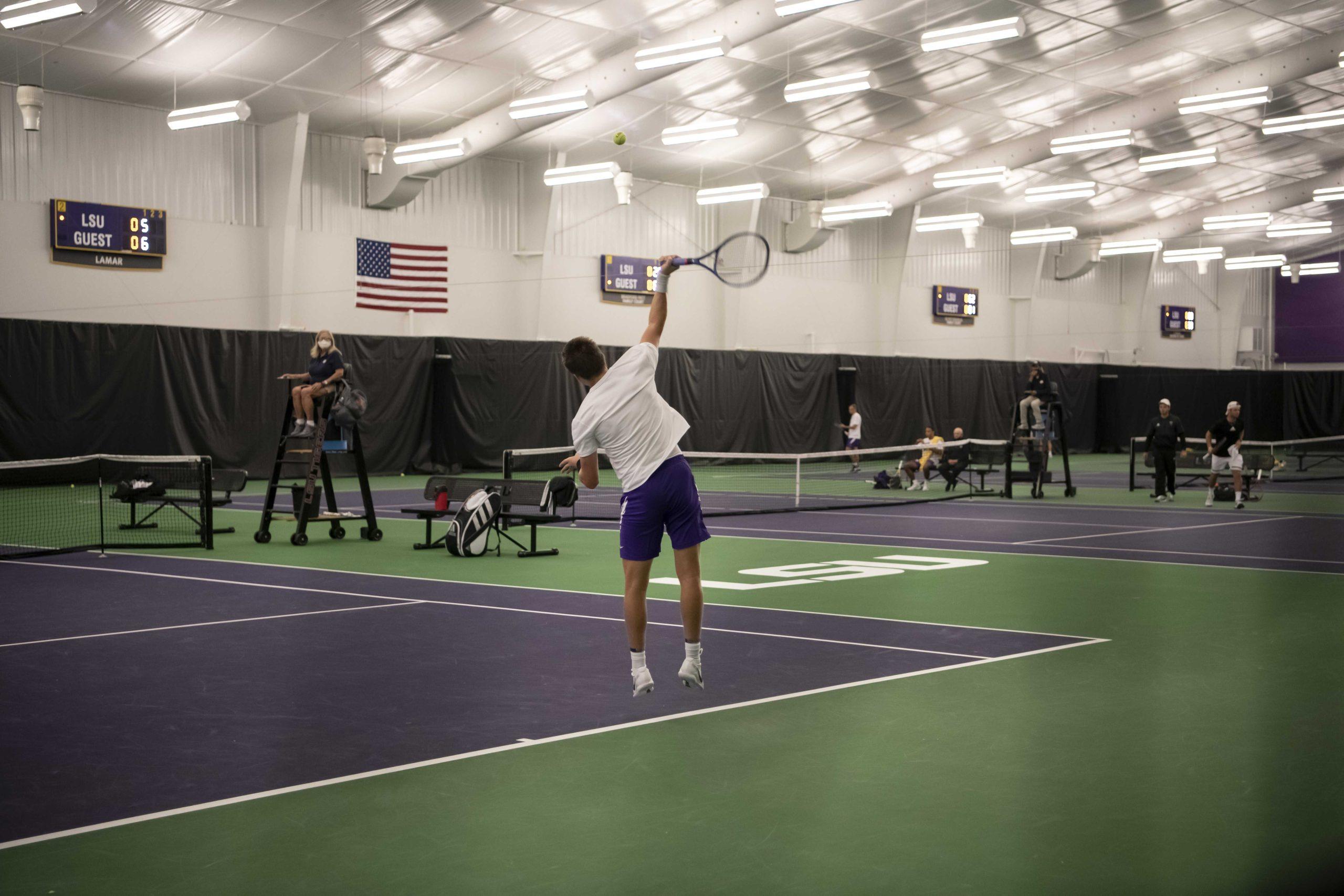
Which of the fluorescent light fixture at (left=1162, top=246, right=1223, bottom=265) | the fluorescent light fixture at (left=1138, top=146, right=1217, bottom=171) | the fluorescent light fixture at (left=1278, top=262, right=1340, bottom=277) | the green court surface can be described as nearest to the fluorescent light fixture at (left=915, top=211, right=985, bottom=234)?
the fluorescent light fixture at (left=1138, top=146, right=1217, bottom=171)

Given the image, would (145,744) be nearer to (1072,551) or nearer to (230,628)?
(230,628)

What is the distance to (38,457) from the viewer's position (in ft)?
70.3

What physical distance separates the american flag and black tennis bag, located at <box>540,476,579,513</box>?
51.6 ft

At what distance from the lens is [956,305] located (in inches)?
1512

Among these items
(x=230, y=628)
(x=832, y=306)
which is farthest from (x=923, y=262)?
(x=230, y=628)

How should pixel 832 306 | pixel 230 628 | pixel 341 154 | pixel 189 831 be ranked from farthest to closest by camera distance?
1. pixel 832 306
2. pixel 341 154
3. pixel 230 628
4. pixel 189 831

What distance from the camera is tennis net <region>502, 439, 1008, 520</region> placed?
1841cm

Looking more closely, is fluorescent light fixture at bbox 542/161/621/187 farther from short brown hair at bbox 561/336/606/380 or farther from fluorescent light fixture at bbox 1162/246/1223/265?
short brown hair at bbox 561/336/606/380

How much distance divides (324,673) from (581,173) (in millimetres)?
19160

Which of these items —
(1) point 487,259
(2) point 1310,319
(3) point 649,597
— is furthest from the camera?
(2) point 1310,319

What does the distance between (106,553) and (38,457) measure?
33.8 feet

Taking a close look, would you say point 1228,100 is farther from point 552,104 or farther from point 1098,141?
point 552,104

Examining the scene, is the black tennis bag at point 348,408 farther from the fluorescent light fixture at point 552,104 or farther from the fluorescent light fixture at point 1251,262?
the fluorescent light fixture at point 1251,262

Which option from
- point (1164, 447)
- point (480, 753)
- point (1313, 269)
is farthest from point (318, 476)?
point (1313, 269)
